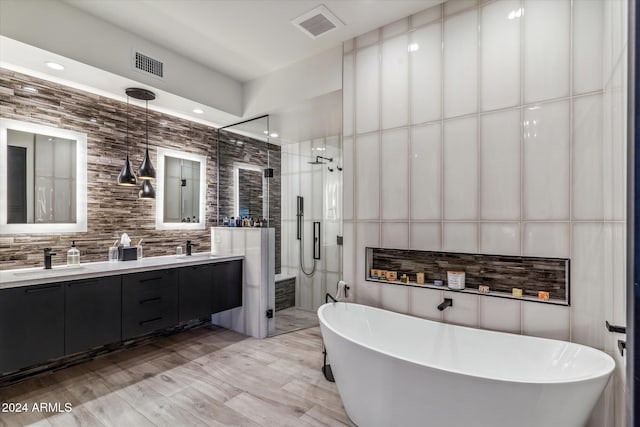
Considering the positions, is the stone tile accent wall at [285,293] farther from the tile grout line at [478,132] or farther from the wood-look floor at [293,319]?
the tile grout line at [478,132]

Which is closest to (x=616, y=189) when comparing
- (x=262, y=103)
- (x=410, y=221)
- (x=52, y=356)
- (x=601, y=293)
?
(x=601, y=293)

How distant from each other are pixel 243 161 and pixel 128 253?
1.72 meters

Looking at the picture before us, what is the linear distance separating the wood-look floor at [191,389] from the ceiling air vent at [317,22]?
3052 mm

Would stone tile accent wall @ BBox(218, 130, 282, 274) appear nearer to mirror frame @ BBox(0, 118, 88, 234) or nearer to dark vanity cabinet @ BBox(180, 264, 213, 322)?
dark vanity cabinet @ BBox(180, 264, 213, 322)

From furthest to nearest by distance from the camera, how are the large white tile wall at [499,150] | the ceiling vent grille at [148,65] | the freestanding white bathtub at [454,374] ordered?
the ceiling vent grille at [148,65], the large white tile wall at [499,150], the freestanding white bathtub at [454,374]

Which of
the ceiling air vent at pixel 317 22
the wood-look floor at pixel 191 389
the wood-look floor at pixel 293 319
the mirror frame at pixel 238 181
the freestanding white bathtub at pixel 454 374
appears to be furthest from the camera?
the mirror frame at pixel 238 181

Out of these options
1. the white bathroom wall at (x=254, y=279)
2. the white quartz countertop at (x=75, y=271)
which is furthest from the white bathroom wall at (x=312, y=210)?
the white quartz countertop at (x=75, y=271)

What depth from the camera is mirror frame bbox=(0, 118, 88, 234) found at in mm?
2523

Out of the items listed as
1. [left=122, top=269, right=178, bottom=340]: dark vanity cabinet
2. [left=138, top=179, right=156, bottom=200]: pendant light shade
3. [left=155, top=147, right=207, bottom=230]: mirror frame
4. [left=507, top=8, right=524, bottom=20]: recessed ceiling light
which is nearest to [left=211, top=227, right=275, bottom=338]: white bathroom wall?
[left=155, top=147, right=207, bottom=230]: mirror frame

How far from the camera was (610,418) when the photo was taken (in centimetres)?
182

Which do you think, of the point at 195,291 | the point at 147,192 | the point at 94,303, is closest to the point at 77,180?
the point at 147,192

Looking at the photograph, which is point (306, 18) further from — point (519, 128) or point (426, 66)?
point (519, 128)

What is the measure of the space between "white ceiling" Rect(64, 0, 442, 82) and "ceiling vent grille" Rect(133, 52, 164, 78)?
0.60 feet

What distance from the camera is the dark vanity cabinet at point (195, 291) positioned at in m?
3.16
